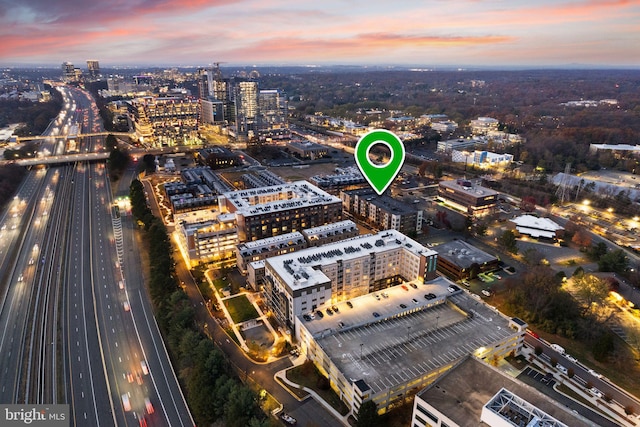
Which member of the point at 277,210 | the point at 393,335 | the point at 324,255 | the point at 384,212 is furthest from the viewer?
the point at 384,212

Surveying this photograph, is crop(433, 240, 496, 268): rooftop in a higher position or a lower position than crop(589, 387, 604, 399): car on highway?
higher

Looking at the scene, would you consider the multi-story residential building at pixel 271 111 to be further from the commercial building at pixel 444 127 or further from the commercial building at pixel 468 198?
the commercial building at pixel 468 198

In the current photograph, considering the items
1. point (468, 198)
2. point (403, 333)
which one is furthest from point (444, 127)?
point (403, 333)

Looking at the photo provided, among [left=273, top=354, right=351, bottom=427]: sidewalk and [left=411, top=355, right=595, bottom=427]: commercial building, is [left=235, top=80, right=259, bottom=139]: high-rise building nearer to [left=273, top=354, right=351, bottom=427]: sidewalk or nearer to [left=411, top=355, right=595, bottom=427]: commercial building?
[left=273, top=354, right=351, bottom=427]: sidewalk

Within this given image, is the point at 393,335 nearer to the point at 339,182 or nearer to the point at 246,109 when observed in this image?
the point at 339,182

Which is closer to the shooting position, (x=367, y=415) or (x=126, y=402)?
(x=367, y=415)

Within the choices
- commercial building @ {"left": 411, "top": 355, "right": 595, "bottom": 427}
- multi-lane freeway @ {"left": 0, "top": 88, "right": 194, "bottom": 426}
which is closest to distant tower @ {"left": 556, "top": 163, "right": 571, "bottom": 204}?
commercial building @ {"left": 411, "top": 355, "right": 595, "bottom": 427}
